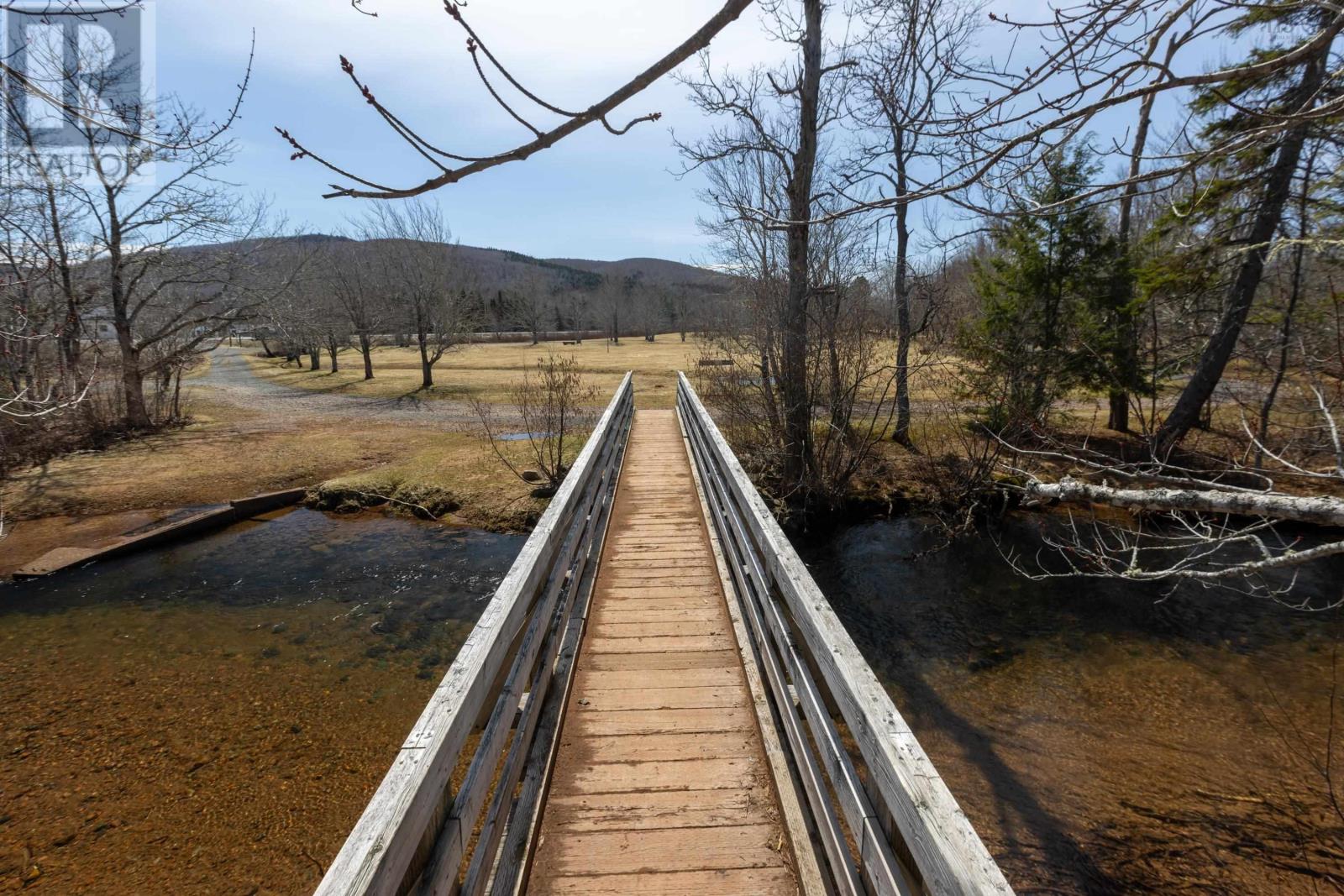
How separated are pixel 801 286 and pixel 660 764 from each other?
9.70 metres

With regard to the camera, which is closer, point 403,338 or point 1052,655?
point 1052,655

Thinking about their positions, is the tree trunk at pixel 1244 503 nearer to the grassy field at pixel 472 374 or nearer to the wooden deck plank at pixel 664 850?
the wooden deck plank at pixel 664 850

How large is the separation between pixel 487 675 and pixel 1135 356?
16.3 m

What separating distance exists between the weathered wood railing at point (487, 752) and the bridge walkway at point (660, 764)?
6.1 inches

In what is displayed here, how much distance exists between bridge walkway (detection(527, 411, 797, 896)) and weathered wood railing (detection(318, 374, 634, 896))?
0.51ft

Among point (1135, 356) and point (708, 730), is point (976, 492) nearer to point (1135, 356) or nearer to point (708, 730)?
point (1135, 356)

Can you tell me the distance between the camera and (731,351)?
46.1 ft

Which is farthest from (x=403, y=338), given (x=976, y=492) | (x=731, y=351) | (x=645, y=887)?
(x=645, y=887)

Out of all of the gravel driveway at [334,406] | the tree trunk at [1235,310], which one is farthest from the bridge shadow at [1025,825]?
the gravel driveway at [334,406]

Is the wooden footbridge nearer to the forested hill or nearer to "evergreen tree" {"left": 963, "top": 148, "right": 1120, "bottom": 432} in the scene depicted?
"evergreen tree" {"left": 963, "top": 148, "right": 1120, "bottom": 432}

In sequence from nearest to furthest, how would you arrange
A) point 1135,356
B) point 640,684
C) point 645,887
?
point 645,887 → point 640,684 → point 1135,356

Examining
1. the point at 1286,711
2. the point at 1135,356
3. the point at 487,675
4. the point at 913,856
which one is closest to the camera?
the point at 913,856

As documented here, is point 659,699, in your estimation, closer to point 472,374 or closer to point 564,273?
point 472,374

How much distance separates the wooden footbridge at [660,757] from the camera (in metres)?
1.54
